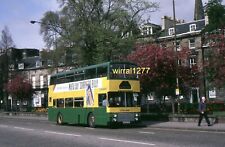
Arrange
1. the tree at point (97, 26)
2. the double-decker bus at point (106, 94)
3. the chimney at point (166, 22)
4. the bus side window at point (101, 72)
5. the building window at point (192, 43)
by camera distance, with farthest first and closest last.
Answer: the chimney at point (166, 22)
the building window at point (192, 43)
the tree at point (97, 26)
the bus side window at point (101, 72)
the double-decker bus at point (106, 94)

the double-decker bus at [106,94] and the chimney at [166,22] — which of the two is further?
the chimney at [166,22]

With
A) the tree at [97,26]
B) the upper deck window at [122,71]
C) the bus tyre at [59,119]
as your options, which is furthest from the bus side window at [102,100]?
the tree at [97,26]

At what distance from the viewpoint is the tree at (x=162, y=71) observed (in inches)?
1486

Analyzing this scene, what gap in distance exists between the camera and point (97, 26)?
170ft

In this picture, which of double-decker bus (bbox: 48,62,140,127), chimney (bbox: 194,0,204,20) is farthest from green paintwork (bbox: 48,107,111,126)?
chimney (bbox: 194,0,204,20)

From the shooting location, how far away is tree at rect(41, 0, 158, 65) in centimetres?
5084

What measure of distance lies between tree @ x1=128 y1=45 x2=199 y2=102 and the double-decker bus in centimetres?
711

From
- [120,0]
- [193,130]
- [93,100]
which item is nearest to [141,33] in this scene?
[120,0]

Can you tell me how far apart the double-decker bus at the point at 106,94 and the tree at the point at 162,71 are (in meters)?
7.11

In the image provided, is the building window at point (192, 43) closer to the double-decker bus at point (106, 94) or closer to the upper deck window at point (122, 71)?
the double-decker bus at point (106, 94)

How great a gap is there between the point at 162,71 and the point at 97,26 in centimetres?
1574

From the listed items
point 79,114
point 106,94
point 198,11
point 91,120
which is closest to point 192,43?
point 198,11

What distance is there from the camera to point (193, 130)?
25.2m

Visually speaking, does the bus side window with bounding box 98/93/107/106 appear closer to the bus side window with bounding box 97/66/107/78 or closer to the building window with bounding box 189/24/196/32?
the bus side window with bounding box 97/66/107/78
